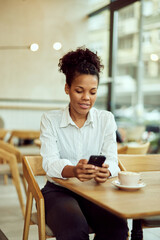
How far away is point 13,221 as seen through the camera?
122 inches

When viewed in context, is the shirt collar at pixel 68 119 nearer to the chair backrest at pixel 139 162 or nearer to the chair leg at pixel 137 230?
the chair backrest at pixel 139 162

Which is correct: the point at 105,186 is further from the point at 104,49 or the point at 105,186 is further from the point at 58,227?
the point at 104,49

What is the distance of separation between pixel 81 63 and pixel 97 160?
59 centimetres

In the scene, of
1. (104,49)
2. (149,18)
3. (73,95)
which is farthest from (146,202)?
(104,49)

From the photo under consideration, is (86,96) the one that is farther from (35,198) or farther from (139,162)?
(139,162)

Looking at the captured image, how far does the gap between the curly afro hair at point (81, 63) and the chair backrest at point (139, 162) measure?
0.61 meters

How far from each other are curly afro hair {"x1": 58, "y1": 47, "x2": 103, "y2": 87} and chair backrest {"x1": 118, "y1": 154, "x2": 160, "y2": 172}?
61cm

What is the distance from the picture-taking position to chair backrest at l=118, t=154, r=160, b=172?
218 centimetres

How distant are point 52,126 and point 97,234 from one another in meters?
0.61

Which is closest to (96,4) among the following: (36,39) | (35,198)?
(36,39)

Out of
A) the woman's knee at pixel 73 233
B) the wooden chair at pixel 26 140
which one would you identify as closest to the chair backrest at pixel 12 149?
the wooden chair at pixel 26 140

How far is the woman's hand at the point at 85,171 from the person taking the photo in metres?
1.49

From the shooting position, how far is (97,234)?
1.62 meters

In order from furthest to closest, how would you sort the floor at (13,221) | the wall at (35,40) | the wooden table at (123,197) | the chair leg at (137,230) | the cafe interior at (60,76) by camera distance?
1. the wall at (35,40)
2. the cafe interior at (60,76)
3. the floor at (13,221)
4. the chair leg at (137,230)
5. the wooden table at (123,197)
